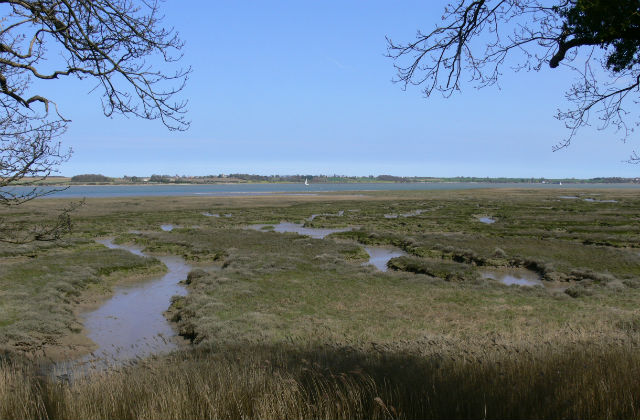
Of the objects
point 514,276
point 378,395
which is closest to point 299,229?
point 514,276

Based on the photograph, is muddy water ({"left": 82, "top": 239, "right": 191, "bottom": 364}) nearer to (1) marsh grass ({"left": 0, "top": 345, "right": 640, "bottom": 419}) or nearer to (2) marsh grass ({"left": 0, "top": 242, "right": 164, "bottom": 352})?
(2) marsh grass ({"left": 0, "top": 242, "right": 164, "bottom": 352})

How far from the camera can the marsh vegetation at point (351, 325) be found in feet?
16.2

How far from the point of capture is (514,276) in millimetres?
23688

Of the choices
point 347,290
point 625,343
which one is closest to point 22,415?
point 625,343

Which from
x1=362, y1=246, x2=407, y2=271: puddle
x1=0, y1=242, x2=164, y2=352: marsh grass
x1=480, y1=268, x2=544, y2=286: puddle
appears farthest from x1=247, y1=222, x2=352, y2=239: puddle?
x1=480, y1=268, x2=544, y2=286: puddle

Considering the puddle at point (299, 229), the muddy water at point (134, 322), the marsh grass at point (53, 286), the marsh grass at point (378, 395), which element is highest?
the marsh grass at point (378, 395)

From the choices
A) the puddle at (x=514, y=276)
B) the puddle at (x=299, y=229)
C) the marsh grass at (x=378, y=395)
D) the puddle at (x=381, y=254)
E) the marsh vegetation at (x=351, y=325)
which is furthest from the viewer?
the puddle at (x=299, y=229)

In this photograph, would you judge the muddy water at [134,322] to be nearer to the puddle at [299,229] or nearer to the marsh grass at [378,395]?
the marsh grass at [378,395]

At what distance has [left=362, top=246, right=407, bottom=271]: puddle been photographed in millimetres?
26775

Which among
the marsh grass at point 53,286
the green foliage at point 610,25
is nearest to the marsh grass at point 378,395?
the green foliage at point 610,25

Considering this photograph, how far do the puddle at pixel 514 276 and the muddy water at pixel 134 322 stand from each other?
623 inches

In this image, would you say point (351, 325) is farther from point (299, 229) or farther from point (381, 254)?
point (299, 229)

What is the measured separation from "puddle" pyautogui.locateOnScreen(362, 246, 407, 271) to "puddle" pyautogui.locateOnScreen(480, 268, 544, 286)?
583cm

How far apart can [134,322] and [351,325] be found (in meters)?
7.95
